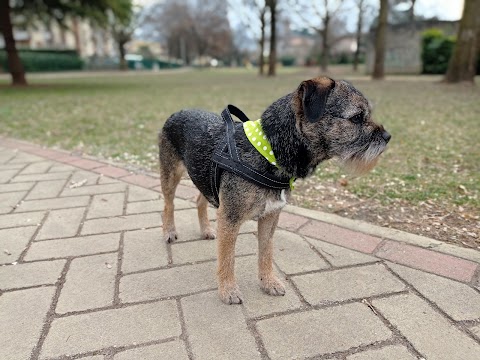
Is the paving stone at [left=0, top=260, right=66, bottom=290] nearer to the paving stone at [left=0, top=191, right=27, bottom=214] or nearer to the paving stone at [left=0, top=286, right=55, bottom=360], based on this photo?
the paving stone at [left=0, top=286, right=55, bottom=360]

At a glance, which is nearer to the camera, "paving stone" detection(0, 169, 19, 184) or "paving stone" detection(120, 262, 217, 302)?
"paving stone" detection(120, 262, 217, 302)

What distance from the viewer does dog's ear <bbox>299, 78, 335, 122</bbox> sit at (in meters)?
2.33

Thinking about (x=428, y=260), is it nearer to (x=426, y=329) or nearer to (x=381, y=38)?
(x=426, y=329)

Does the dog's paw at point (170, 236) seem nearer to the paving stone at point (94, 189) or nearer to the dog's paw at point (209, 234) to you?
the dog's paw at point (209, 234)

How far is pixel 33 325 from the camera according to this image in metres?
2.42

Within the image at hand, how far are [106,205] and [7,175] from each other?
85.8 inches

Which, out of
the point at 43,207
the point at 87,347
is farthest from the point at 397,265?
the point at 43,207

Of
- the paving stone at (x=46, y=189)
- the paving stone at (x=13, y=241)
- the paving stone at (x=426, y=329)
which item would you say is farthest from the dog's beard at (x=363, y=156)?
the paving stone at (x=46, y=189)

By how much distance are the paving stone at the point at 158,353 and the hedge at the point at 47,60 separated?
4684cm

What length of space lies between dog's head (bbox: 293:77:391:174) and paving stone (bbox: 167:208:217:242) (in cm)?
166

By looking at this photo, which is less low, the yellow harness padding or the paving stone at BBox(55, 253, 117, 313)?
the yellow harness padding

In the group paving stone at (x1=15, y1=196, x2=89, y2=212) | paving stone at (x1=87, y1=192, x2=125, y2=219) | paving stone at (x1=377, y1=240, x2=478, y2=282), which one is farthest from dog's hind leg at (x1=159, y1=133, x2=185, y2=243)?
paving stone at (x1=377, y1=240, x2=478, y2=282)

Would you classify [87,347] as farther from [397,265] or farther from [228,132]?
[397,265]

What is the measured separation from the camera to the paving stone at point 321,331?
7.26 ft
